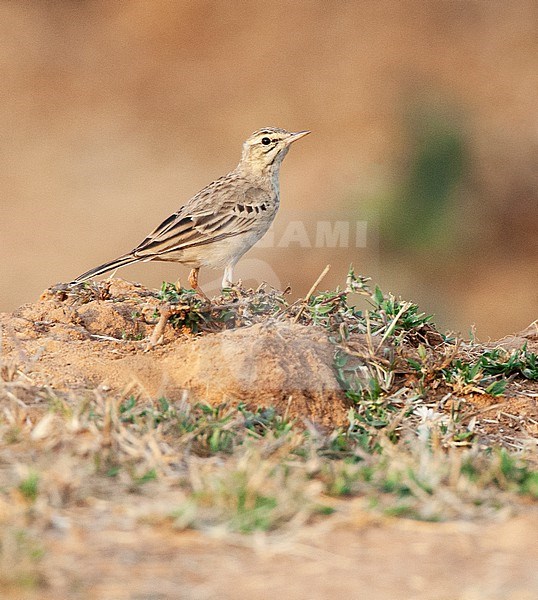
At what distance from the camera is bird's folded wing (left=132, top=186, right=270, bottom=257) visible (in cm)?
604

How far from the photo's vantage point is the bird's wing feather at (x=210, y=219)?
604 cm

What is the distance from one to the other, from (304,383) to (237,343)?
30cm

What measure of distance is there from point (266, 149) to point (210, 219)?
79cm

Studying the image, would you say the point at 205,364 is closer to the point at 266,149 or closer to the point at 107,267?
the point at 107,267

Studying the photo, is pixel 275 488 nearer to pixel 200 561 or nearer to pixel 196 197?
pixel 200 561

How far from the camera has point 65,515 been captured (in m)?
2.58

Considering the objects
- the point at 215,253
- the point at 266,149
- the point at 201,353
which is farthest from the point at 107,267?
the point at 201,353

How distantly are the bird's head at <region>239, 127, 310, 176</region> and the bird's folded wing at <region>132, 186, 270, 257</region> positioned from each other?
0.27 metres

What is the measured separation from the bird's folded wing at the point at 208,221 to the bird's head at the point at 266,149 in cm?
27

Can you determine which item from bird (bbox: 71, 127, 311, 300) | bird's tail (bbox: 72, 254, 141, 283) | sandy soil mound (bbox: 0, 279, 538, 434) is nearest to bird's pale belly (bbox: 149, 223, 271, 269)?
bird (bbox: 71, 127, 311, 300)

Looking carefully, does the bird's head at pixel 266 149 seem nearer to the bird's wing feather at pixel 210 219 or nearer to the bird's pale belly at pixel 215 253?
the bird's wing feather at pixel 210 219

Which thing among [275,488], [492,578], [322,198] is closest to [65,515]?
[275,488]

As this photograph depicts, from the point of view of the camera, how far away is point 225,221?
625 cm

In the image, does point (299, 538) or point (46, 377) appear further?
point (46, 377)
